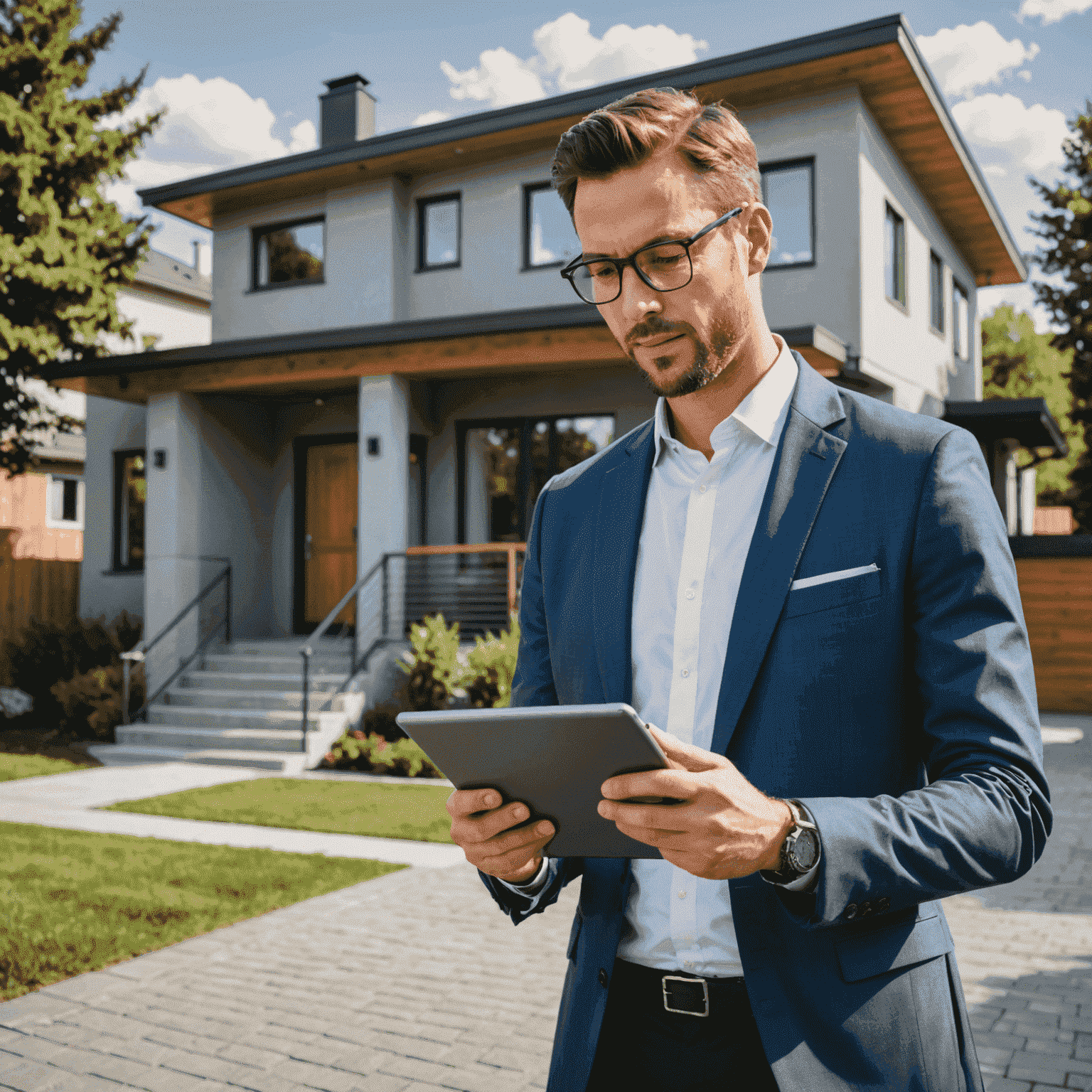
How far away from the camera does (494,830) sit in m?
1.47

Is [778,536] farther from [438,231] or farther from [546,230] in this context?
[438,231]

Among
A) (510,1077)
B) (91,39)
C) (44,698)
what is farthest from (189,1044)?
(91,39)

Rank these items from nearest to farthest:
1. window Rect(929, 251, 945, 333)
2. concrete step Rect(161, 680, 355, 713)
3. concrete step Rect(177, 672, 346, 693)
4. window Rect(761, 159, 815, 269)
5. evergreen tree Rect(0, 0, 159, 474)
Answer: concrete step Rect(161, 680, 355, 713) → concrete step Rect(177, 672, 346, 693) → window Rect(761, 159, 815, 269) → evergreen tree Rect(0, 0, 159, 474) → window Rect(929, 251, 945, 333)

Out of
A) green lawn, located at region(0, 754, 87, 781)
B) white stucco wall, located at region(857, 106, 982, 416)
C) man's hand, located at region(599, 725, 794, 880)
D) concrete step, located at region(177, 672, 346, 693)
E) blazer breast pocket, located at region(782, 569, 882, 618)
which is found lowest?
green lawn, located at region(0, 754, 87, 781)

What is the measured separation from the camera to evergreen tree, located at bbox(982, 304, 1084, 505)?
34.5m

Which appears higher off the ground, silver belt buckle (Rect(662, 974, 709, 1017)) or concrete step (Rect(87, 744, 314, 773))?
silver belt buckle (Rect(662, 974, 709, 1017))

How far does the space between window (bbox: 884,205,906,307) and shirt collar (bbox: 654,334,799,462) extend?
13587 mm

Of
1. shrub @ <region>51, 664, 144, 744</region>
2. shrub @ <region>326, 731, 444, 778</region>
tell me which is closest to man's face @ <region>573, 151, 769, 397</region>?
shrub @ <region>326, 731, 444, 778</region>

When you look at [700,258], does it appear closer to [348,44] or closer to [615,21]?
[348,44]

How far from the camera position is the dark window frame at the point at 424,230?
50.3 feet

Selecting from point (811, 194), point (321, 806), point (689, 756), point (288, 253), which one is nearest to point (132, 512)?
point (288, 253)

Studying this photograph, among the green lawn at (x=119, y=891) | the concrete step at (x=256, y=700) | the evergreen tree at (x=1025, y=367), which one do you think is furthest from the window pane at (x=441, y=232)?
the evergreen tree at (x=1025, y=367)

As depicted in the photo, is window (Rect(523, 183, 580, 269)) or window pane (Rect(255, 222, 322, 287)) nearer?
window (Rect(523, 183, 580, 269))

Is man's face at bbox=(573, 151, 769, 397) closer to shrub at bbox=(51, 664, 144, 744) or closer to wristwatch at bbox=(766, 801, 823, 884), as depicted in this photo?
wristwatch at bbox=(766, 801, 823, 884)
